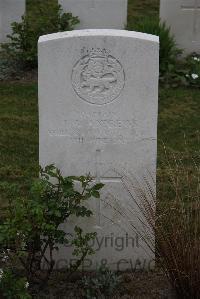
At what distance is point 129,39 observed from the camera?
4.49 metres

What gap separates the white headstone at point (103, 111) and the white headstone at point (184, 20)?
517 centimetres

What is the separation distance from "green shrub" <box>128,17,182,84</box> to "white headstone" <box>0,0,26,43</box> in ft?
4.78

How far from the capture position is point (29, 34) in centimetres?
922

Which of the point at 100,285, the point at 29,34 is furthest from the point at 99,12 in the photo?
the point at 100,285

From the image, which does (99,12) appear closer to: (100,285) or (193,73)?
(193,73)

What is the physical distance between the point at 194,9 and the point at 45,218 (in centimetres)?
589

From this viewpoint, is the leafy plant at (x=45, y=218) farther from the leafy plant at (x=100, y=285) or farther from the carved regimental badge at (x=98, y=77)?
the carved regimental badge at (x=98, y=77)

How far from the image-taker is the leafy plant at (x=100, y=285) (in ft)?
14.9

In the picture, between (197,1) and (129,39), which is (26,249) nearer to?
A: (129,39)

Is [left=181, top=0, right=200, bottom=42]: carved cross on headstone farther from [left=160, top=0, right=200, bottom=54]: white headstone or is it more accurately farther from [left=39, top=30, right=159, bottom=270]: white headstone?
[left=39, top=30, right=159, bottom=270]: white headstone

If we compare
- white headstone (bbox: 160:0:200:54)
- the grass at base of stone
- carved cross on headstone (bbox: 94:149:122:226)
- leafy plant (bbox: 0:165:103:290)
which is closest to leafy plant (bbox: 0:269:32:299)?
leafy plant (bbox: 0:165:103:290)

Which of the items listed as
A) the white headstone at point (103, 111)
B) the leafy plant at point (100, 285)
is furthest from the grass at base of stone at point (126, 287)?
the white headstone at point (103, 111)

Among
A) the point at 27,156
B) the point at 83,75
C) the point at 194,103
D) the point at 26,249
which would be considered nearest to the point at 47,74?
the point at 83,75

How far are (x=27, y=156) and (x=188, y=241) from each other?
2769 mm
